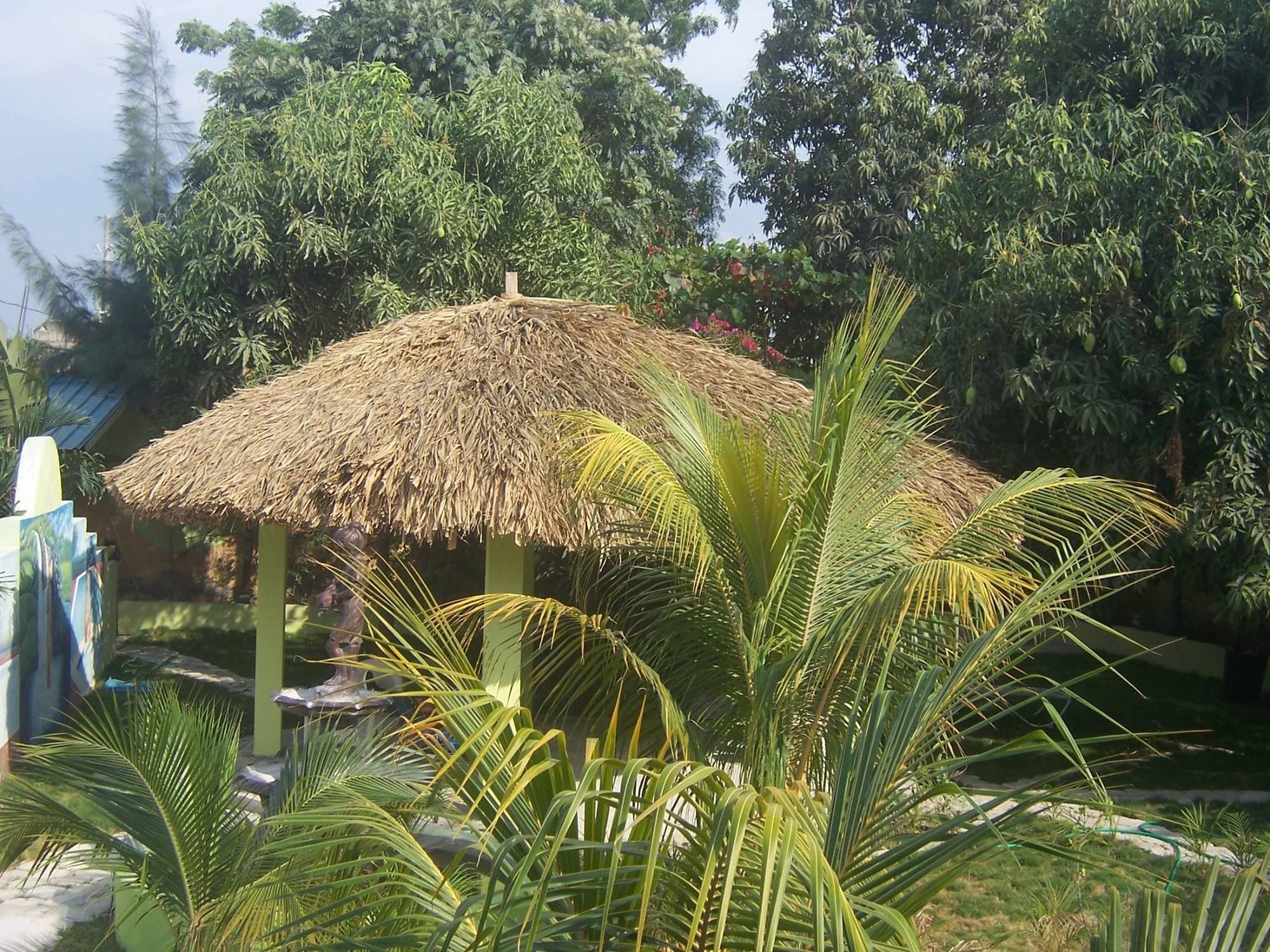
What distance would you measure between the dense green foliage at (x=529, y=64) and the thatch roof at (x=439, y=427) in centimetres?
573

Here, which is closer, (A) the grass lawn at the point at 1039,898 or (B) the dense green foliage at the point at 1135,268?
(A) the grass lawn at the point at 1039,898

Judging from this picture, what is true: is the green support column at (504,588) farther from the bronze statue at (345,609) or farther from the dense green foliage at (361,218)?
the dense green foliage at (361,218)

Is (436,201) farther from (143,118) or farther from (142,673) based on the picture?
(143,118)

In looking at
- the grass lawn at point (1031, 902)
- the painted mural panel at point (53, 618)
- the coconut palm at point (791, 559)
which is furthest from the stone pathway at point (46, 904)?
the coconut palm at point (791, 559)

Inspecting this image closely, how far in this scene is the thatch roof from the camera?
665cm

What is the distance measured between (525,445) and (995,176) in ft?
13.4

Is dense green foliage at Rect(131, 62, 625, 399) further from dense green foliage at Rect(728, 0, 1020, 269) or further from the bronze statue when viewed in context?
the bronze statue

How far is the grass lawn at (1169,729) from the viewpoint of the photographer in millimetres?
8477

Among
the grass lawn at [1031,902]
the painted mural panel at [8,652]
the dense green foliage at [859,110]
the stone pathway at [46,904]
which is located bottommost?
the stone pathway at [46,904]

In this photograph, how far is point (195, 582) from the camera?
16203 millimetres

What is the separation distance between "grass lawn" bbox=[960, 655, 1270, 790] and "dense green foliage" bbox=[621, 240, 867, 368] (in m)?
4.69

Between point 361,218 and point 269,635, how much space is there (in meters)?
4.53

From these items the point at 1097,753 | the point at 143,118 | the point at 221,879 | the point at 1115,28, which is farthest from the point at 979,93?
the point at 221,879

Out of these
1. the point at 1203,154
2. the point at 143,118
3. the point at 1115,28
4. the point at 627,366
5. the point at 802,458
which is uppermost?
the point at 143,118
